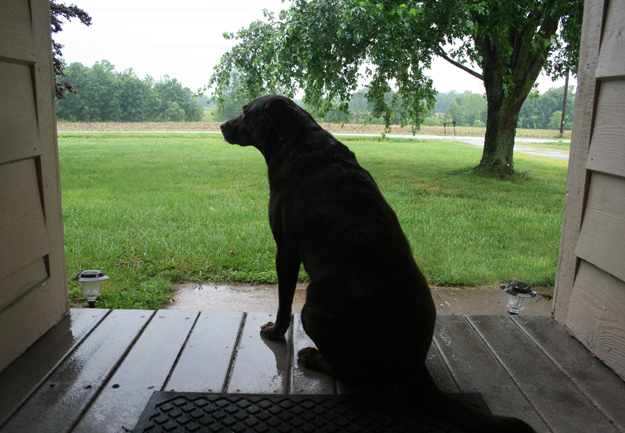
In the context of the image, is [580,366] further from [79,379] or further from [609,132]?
[79,379]

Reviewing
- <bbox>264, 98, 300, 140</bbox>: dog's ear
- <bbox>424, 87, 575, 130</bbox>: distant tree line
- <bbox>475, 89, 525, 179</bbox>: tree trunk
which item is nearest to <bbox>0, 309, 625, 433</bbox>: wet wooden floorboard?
<bbox>264, 98, 300, 140</bbox>: dog's ear

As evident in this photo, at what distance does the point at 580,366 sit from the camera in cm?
188

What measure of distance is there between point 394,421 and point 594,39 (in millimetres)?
1847

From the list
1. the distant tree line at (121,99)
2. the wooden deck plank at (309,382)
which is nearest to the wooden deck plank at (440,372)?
the wooden deck plank at (309,382)

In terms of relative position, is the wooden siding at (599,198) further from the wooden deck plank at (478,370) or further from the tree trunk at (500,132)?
the tree trunk at (500,132)

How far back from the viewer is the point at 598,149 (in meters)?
1.93

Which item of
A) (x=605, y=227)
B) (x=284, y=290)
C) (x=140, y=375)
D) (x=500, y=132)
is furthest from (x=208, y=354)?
(x=500, y=132)

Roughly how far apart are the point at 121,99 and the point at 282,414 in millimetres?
23634

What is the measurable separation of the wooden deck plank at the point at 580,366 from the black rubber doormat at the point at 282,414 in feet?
1.48

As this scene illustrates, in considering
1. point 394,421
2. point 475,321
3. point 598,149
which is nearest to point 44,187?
point 394,421

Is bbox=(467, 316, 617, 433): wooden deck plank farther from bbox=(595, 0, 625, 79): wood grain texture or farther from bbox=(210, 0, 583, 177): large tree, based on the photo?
bbox=(210, 0, 583, 177): large tree

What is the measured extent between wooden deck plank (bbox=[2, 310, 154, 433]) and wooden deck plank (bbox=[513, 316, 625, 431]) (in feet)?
6.21

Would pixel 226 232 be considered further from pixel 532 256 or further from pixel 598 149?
pixel 598 149

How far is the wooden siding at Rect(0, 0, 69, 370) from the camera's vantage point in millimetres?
1745
